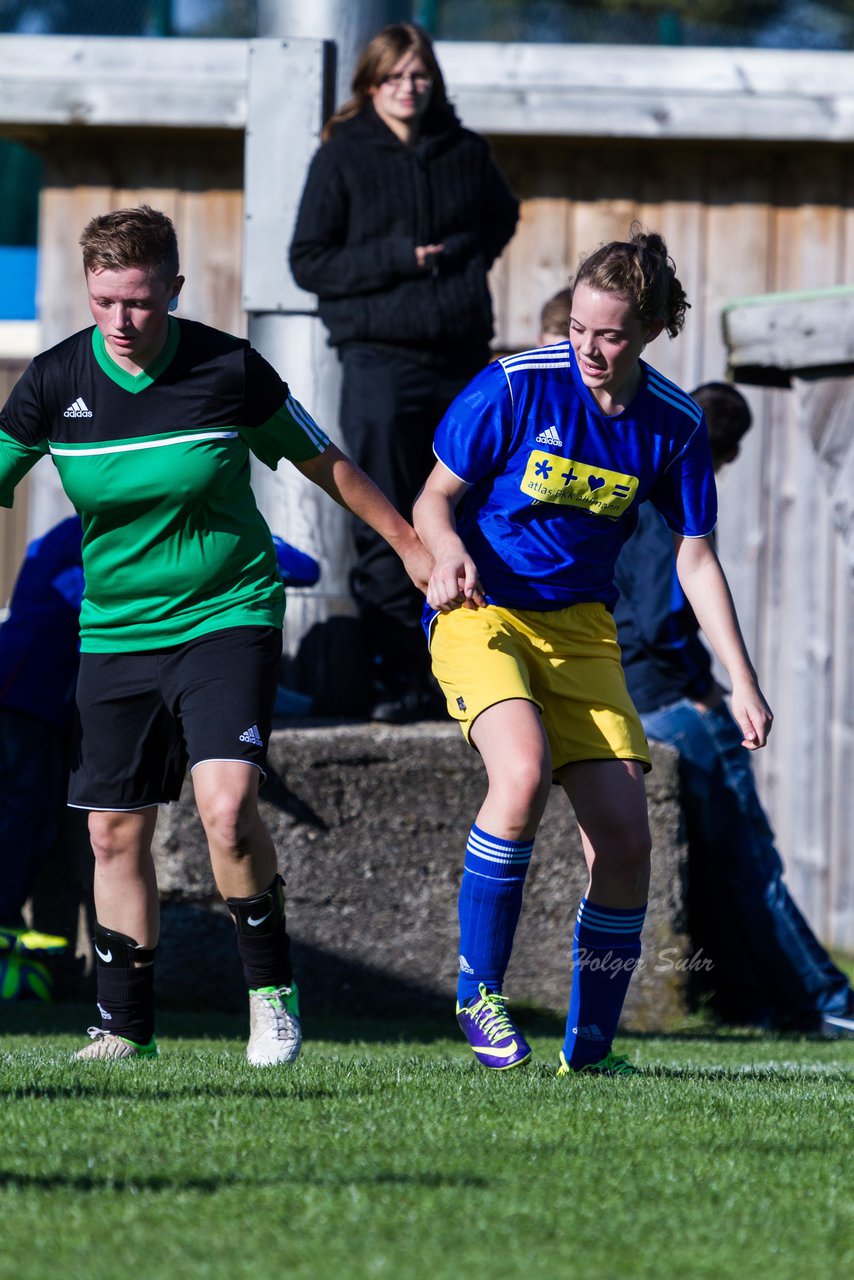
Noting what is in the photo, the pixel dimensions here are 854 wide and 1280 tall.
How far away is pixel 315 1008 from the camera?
671 centimetres

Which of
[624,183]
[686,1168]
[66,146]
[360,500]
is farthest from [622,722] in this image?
[66,146]

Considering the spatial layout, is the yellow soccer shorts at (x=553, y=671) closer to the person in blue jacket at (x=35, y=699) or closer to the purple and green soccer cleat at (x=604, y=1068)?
the purple and green soccer cleat at (x=604, y=1068)

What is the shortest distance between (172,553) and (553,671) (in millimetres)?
977

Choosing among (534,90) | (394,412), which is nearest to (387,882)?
(394,412)

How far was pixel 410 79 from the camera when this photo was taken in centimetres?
642

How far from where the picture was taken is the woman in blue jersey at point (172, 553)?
434 cm

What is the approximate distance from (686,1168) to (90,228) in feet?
8.45

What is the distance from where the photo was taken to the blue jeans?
271 inches

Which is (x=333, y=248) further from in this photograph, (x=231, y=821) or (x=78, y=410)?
(x=231, y=821)

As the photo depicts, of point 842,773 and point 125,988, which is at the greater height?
point 842,773

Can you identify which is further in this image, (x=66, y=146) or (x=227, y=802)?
(x=66, y=146)

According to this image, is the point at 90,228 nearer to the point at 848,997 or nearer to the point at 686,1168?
the point at 686,1168

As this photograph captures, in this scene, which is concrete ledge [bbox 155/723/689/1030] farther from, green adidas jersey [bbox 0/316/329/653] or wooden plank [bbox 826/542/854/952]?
wooden plank [bbox 826/542/854/952]

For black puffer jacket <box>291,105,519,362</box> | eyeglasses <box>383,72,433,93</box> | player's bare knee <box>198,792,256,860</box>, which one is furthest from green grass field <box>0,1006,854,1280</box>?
eyeglasses <box>383,72,433,93</box>
